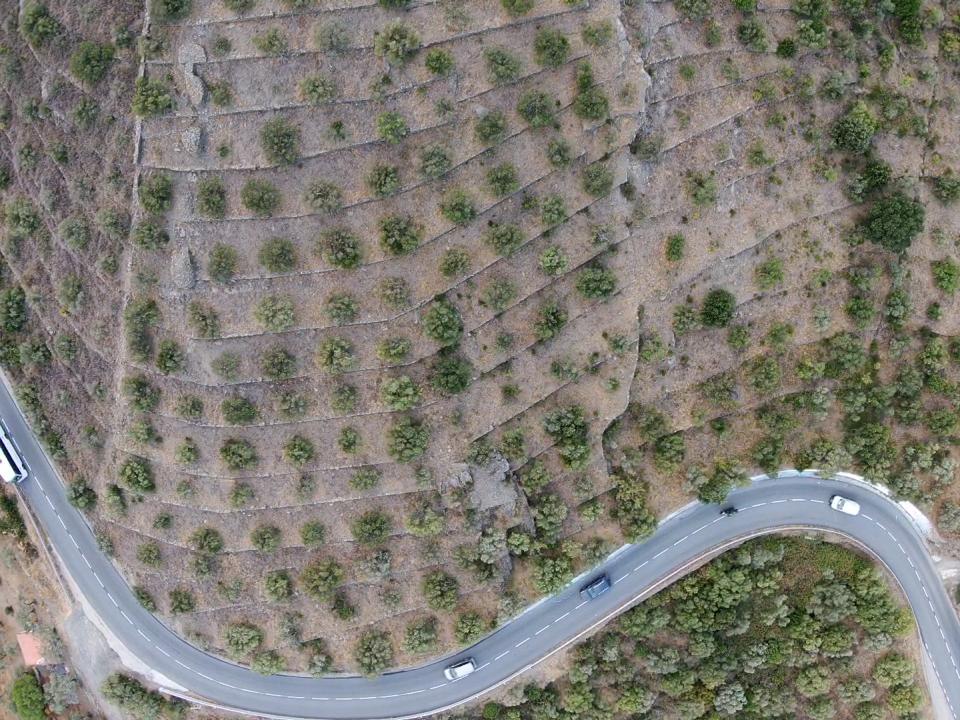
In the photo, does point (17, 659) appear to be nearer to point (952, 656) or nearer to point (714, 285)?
point (714, 285)

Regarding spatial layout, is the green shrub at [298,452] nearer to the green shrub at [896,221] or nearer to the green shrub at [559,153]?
the green shrub at [559,153]

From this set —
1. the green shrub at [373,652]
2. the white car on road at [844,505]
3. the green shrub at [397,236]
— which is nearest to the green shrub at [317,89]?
the green shrub at [397,236]

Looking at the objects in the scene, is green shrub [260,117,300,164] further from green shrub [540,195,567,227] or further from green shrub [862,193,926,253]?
green shrub [862,193,926,253]

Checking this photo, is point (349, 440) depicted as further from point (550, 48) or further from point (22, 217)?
point (550, 48)

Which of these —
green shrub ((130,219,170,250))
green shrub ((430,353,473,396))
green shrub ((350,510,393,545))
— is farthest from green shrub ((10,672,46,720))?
green shrub ((430,353,473,396))

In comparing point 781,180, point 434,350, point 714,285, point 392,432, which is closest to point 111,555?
point 392,432

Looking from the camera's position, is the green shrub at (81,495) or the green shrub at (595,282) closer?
the green shrub at (595,282)
